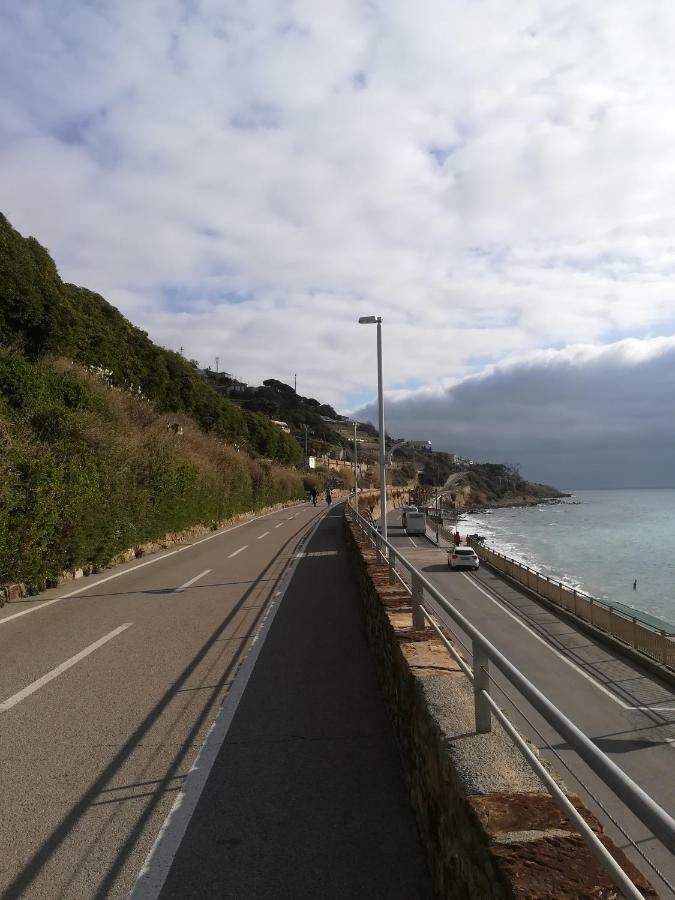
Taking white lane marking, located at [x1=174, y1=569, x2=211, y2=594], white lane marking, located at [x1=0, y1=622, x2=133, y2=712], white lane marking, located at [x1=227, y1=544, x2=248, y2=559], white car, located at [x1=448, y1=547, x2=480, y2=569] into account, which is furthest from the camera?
white car, located at [x1=448, y1=547, x2=480, y2=569]

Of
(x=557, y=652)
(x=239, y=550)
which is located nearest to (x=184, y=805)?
(x=239, y=550)

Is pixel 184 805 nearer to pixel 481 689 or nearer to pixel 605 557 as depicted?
pixel 481 689

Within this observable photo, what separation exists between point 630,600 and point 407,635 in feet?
161

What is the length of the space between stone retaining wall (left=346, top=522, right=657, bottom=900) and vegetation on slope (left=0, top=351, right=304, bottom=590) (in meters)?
8.87

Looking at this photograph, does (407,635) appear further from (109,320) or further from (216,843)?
(109,320)

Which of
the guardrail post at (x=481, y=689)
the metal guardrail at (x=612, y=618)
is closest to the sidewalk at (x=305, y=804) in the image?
the guardrail post at (x=481, y=689)

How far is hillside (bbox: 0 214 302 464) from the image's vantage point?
22422 mm

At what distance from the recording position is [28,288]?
22.9 meters

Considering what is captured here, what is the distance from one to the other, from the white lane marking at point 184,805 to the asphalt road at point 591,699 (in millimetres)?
3151

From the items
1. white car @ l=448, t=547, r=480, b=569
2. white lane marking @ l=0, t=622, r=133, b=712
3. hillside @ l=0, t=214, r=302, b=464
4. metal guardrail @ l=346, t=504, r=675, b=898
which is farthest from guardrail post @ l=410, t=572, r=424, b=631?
white car @ l=448, t=547, r=480, b=569

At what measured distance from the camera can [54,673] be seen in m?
6.88

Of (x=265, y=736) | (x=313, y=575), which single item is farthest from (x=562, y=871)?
(x=313, y=575)

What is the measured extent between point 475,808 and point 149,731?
3475mm

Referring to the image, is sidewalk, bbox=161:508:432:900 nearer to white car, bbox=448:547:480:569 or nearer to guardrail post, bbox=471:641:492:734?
guardrail post, bbox=471:641:492:734
